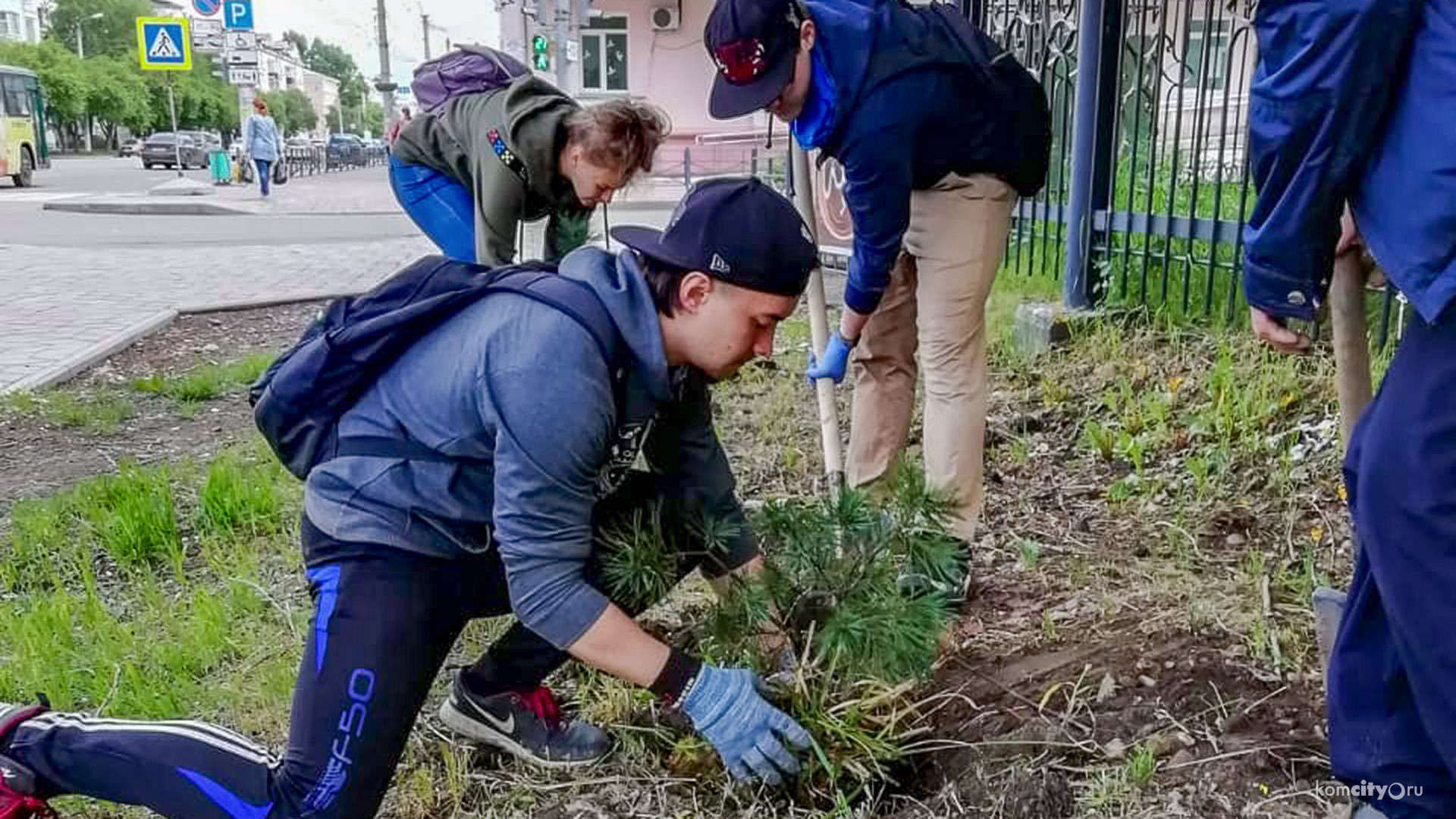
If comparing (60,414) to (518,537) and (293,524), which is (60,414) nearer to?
(293,524)

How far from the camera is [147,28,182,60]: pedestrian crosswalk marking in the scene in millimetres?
18188

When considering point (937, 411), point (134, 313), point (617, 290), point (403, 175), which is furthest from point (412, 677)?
point (134, 313)

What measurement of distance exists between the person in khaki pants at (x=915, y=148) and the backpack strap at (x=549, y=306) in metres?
0.91

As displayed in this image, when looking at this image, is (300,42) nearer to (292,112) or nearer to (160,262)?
(292,112)

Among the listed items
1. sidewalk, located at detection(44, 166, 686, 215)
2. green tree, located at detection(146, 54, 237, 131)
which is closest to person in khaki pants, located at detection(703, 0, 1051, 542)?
sidewalk, located at detection(44, 166, 686, 215)

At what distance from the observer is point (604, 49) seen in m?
27.0

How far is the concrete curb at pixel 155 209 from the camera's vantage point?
17.6 metres

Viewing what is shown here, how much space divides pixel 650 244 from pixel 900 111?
1029 mm

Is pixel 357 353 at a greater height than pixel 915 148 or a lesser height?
lesser

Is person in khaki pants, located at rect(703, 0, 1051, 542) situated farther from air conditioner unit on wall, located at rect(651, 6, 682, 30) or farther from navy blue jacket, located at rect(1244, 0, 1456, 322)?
air conditioner unit on wall, located at rect(651, 6, 682, 30)

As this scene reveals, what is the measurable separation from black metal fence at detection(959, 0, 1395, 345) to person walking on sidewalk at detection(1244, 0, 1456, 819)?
2.97 meters

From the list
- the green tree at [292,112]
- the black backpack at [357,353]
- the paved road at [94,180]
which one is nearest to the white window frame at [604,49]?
the paved road at [94,180]

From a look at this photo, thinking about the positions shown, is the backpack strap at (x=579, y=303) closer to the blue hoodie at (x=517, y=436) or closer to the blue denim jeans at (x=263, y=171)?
the blue hoodie at (x=517, y=436)

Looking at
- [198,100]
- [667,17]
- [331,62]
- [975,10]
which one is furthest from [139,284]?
[331,62]
